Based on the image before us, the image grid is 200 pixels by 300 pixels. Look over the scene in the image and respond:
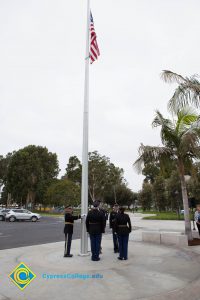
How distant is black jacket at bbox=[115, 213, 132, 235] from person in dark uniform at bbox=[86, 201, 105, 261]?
517mm

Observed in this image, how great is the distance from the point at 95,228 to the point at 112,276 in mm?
1891

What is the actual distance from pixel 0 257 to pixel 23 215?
2229 centimetres

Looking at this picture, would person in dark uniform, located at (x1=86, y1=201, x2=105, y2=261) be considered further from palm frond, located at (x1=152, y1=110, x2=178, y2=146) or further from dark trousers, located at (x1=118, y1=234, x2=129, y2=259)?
palm frond, located at (x1=152, y1=110, x2=178, y2=146)

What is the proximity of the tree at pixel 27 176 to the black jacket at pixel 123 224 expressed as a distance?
50823mm

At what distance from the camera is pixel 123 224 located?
8.05 metres

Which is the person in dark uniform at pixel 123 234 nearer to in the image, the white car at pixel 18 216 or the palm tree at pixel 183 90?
the palm tree at pixel 183 90

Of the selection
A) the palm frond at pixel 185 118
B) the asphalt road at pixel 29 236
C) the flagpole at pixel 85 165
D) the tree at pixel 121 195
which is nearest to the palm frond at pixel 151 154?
the palm frond at pixel 185 118

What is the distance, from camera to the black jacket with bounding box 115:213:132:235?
313 inches

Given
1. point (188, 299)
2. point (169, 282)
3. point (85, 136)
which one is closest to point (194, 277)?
point (169, 282)

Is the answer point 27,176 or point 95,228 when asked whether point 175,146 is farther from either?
point 27,176

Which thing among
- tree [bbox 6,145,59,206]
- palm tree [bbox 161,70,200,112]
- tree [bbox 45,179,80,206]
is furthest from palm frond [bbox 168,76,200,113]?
tree [bbox 6,145,59,206]

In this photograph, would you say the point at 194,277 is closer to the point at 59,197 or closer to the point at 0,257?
the point at 0,257

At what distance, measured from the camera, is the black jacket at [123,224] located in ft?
26.1

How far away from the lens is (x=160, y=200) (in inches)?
1633
